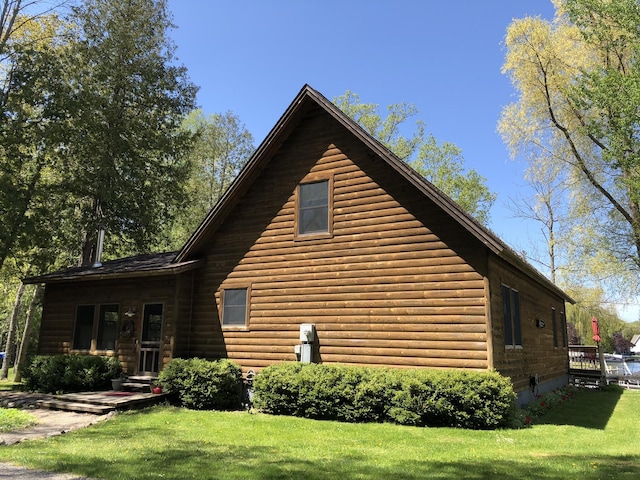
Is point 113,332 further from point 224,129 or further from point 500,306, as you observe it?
point 224,129

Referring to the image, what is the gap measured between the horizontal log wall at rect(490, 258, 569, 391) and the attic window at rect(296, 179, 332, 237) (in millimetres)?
4367

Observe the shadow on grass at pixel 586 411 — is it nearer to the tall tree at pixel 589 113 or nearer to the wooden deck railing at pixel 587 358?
the wooden deck railing at pixel 587 358

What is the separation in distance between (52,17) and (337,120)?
Result: 18.0m

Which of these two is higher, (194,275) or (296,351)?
(194,275)

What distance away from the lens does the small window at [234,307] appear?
13250mm

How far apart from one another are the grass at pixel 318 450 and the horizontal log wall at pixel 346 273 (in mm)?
2069

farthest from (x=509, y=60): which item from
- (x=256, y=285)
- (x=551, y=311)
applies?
(x=256, y=285)

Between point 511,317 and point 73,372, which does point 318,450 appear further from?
point 73,372

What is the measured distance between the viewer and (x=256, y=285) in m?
13.1

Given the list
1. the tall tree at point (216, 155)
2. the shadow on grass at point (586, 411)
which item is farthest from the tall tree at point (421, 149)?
the shadow on grass at point (586, 411)

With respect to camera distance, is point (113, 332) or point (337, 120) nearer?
point (337, 120)

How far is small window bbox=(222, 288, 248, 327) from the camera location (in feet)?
43.5

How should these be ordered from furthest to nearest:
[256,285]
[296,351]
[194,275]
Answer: [194,275], [256,285], [296,351]

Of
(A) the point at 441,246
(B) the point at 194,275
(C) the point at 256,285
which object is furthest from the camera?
(B) the point at 194,275
